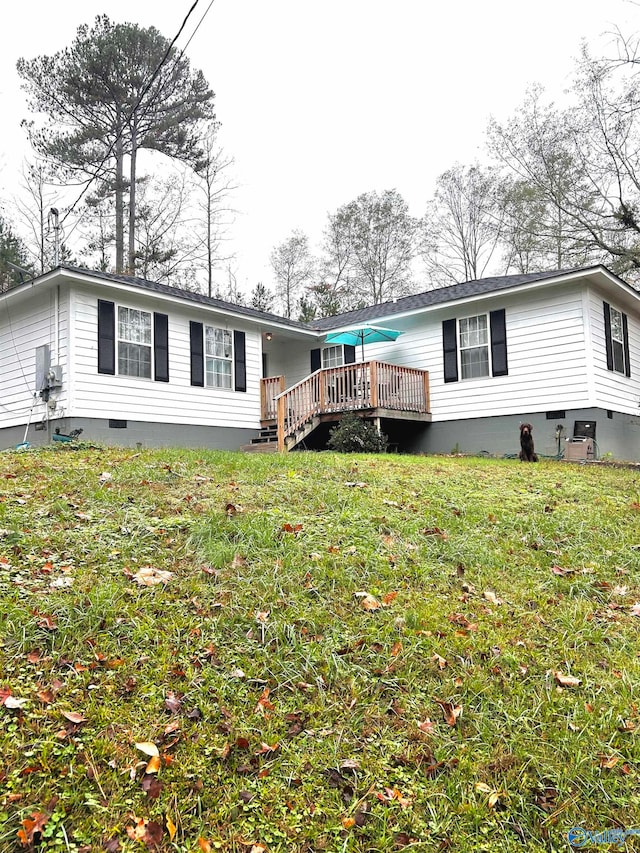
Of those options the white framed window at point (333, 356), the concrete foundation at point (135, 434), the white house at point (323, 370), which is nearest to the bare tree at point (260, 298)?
the white framed window at point (333, 356)

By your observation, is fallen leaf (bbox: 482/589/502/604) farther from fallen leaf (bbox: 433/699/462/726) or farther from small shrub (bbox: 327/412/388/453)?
small shrub (bbox: 327/412/388/453)

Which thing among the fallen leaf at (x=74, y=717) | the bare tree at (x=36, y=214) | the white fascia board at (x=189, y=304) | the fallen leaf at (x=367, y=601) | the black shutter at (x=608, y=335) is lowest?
the fallen leaf at (x=74, y=717)

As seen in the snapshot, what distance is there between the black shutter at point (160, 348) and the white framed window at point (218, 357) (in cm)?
108

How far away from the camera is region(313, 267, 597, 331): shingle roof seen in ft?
43.4

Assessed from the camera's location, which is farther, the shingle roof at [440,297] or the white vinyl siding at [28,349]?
the shingle roof at [440,297]

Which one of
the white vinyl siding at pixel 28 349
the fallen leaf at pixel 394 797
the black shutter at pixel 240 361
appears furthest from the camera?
the black shutter at pixel 240 361

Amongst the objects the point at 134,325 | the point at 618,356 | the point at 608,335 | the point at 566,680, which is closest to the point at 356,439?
the point at 134,325

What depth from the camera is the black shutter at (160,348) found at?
12500 mm

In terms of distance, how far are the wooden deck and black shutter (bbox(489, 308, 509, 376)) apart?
1.69m

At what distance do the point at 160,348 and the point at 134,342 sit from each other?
0.57 m

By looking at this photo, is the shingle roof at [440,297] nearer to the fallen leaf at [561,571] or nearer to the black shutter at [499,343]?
the black shutter at [499,343]

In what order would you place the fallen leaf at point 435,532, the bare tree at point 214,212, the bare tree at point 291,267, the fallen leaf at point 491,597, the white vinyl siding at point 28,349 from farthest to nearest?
the bare tree at point 291,267 → the bare tree at point 214,212 → the white vinyl siding at point 28,349 → the fallen leaf at point 435,532 → the fallen leaf at point 491,597

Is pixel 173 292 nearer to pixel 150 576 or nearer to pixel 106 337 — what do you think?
pixel 106 337

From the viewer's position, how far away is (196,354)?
1333 cm
